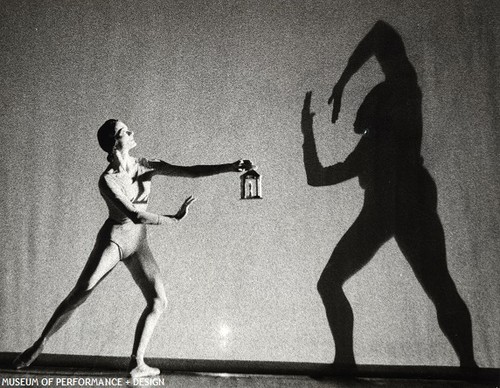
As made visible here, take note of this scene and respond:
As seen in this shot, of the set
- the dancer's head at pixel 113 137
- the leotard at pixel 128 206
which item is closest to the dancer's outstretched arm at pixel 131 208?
the leotard at pixel 128 206

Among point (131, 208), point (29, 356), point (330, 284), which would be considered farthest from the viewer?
point (330, 284)

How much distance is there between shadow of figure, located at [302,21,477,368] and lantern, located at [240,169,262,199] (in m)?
0.42

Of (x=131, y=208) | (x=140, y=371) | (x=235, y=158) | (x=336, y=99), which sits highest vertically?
(x=336, y=99)

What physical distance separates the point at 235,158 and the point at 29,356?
1681 mm

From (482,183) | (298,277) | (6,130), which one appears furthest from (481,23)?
(6,130)

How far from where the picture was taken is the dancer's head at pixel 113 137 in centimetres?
244

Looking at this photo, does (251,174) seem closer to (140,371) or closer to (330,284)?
(330,284)

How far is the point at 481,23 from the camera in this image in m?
2.94

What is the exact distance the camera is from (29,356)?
8.35ft

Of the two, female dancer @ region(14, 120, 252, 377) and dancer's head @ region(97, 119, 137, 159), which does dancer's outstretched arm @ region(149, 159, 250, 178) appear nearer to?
female dancer @ region(14, 120, 252, 377)

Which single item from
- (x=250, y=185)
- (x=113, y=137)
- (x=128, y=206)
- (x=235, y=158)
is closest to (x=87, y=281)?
(x=128, y=206)

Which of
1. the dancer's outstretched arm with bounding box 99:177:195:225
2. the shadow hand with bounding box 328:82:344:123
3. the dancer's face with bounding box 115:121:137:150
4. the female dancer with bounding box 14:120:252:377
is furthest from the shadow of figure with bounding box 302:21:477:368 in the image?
the dancer's face with bounding box 115:121:137:150

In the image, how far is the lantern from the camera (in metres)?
2.46

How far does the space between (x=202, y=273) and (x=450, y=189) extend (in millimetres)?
1655
